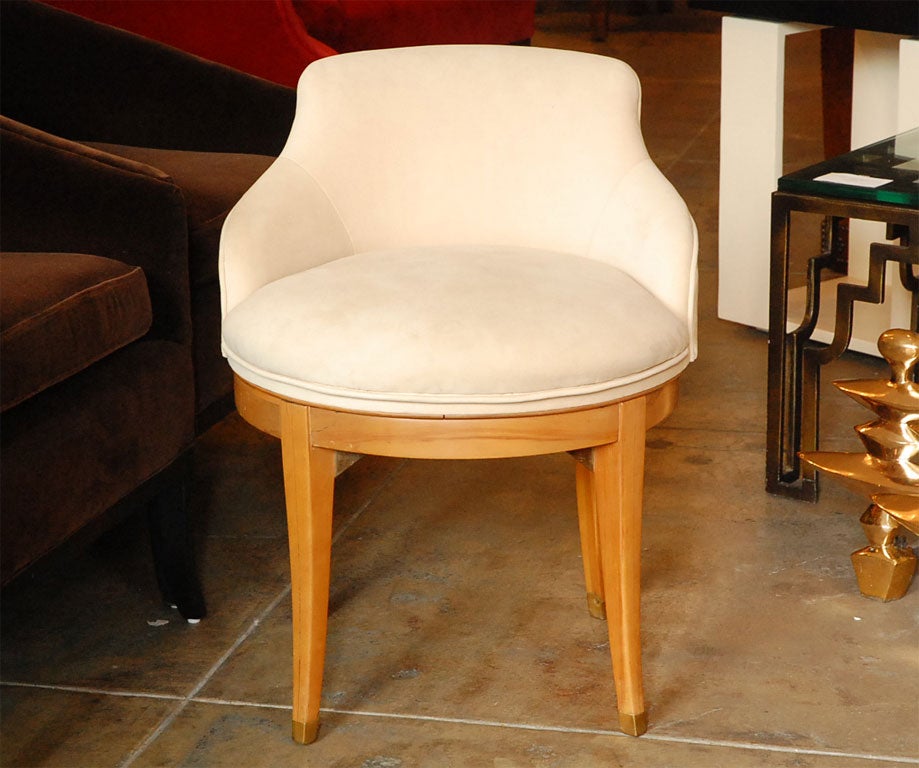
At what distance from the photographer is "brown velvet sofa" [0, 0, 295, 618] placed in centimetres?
122

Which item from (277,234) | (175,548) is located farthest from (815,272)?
(175,548)

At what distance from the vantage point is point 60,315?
125 centimetres

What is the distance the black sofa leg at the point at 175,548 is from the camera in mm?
1500

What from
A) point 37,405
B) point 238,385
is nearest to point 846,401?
point 238,385

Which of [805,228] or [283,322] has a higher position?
[283,322]

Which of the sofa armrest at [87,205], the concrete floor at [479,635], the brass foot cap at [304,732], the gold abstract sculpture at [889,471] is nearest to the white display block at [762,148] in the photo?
the concrete floor at [479,635]

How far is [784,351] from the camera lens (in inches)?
69.2

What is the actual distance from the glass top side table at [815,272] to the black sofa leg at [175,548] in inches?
32.9

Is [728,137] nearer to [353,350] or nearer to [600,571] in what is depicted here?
[600,571]

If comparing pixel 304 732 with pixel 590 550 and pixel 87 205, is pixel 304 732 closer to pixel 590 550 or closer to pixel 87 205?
pixel 590 550

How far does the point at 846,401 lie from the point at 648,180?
0.95 m

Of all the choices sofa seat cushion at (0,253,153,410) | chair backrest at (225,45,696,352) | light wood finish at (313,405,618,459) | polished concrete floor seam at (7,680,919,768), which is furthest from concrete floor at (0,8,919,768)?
chair backrest at (225,45,696,352)

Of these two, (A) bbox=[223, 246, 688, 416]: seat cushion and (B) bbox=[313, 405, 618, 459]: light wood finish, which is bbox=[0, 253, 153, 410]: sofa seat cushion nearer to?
(A) bbox=[223, 246, 688, 416]: seat cushion

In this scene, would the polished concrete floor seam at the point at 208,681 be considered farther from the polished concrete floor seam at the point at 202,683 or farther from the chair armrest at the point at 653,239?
the chair armrest at the point at 653,239
